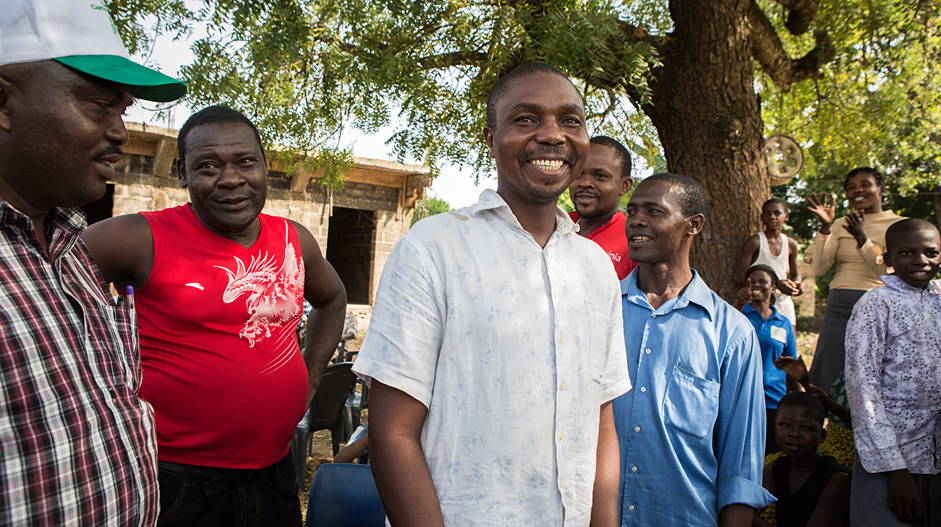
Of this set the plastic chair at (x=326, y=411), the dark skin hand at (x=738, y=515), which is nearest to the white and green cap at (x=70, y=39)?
the dark skin hand at (x=738, y=515)

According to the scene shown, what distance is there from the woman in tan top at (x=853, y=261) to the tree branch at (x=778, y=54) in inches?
88.6

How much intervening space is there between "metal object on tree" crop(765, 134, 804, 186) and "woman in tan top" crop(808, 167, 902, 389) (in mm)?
1294

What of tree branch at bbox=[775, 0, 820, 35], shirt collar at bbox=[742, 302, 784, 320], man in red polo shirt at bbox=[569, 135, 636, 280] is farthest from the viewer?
tree branch at bbox=[775, 0, 820, 35]

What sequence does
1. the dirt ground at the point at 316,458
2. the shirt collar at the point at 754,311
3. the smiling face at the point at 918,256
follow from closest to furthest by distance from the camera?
1. the smiling face at the point at 918,256
2. the shirt collar at the point at 754,311
3. the dirt ground at the point at 316,458

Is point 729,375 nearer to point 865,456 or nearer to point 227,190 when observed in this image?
point 865,456

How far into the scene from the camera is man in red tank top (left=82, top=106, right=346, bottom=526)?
6.54 ft

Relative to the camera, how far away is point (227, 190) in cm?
222

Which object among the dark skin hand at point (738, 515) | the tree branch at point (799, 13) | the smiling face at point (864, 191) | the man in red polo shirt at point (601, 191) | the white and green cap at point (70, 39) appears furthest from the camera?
the tree branch at point (799, 13)

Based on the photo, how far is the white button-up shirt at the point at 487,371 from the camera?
1.40 meters

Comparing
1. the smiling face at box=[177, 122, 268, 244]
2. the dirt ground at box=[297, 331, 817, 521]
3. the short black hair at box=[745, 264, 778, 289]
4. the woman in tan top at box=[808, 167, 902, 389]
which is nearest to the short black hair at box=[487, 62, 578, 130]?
the smiling face at box=[177, 122, 268, 244]

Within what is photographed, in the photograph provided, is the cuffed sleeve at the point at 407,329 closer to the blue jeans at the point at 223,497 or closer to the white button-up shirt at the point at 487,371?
the white button-up shirt at the point at 487,371

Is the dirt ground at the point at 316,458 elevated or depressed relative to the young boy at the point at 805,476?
depressed

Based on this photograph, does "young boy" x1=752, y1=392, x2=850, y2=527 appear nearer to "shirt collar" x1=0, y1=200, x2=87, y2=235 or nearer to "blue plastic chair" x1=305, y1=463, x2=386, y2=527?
"blue plastic chair" x1=305, y1=463, x2=386, y2=527

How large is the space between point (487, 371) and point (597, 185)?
6.55 ft
